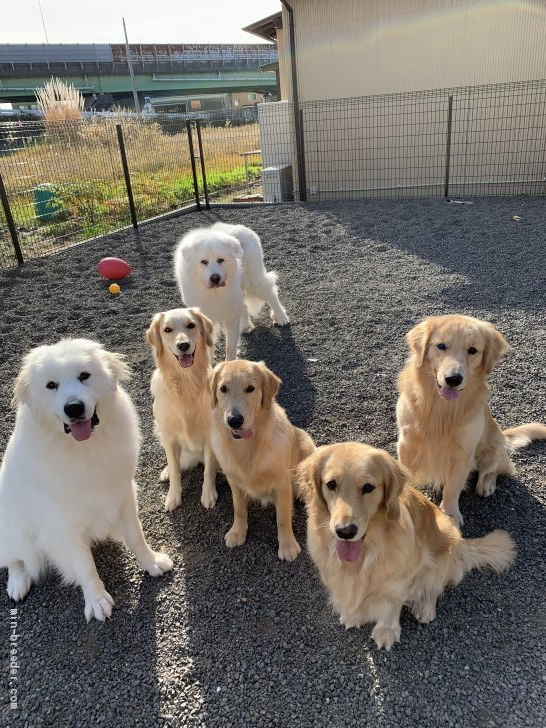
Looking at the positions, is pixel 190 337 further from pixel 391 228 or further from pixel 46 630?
pixel 391 228

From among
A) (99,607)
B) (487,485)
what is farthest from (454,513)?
(99,607)

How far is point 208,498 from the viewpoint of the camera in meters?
3.06

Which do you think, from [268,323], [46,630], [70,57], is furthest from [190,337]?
[70,57]

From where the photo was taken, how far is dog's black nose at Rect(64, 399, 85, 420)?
2.04 meters

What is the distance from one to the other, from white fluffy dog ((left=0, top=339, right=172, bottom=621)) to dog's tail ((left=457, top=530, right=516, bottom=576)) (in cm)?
172

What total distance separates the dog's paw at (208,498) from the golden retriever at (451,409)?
1222 millimetres

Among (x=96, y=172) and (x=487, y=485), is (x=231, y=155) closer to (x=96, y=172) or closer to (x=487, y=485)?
(x=96, y=172)

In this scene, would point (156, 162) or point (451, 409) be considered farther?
point (156, 162)

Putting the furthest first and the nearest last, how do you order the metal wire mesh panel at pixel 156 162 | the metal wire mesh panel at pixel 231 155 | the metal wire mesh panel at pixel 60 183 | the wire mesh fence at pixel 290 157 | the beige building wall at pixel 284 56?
the metal wire mesh panel at pixel 231 155
the beige building wall at pixel 284 56
the metal wire mesh panel at pixel 156 162
the wire mesh fence at pixel 290 157
the metal wire mesh panel at pixel 60 183

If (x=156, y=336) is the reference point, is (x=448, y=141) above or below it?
above

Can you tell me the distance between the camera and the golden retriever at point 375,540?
1921 mm

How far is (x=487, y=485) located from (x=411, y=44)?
11.4 m

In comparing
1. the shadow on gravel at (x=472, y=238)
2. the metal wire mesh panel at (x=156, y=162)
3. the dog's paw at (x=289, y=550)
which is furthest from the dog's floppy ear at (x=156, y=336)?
the metal wire mesh panel at (x=156, y=162)

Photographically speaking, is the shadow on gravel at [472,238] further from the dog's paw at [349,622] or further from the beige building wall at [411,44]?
the dog's paw at [349,622]
